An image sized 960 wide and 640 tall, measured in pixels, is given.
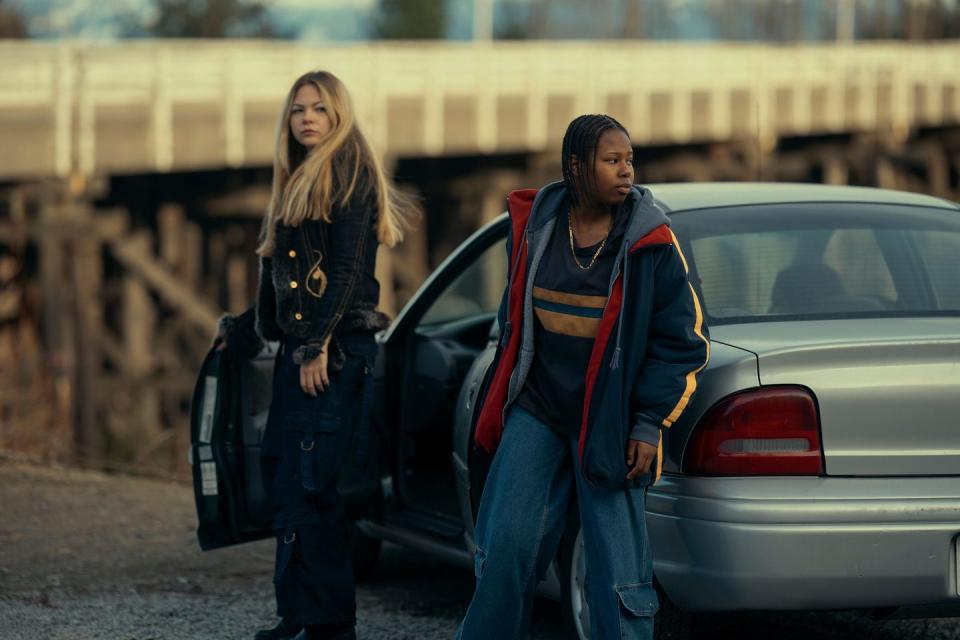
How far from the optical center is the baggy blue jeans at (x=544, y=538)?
12.0 ft

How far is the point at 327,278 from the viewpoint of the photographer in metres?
4.69

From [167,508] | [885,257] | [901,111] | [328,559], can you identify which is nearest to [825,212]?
[885,257]

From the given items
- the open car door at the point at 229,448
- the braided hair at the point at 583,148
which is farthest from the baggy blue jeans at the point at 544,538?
the open car door at the point at 229,448

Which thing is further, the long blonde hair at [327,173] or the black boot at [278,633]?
the black boot at [278,633]

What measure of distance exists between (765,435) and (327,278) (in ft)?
4.41

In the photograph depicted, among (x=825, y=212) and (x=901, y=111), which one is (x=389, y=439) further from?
(x=901, y=111)

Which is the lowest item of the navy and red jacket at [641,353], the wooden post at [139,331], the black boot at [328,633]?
the wooden post at [139,331]

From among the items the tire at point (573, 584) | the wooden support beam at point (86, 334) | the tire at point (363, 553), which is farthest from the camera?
the wooden support beam at point (86, 334)

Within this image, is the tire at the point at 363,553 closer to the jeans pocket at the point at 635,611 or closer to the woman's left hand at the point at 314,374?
the woman's left hand at the point at 314,374

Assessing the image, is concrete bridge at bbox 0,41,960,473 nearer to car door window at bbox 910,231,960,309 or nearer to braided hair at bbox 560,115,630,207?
car door window at bbox 910,231,960,309

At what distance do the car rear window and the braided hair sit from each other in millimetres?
771

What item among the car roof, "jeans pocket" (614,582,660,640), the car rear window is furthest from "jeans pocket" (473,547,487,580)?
the car roof

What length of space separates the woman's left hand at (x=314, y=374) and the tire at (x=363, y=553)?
1.43m

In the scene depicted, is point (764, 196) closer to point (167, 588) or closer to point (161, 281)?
point (167, 588)
